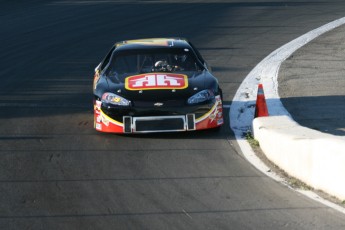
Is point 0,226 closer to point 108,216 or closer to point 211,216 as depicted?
point 108,216

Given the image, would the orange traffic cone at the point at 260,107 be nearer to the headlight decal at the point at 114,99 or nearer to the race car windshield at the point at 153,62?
the race car windshield at the point at 153,62

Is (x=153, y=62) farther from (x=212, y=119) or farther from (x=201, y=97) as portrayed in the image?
(x=212, y=119)

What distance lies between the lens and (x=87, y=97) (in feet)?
48.8

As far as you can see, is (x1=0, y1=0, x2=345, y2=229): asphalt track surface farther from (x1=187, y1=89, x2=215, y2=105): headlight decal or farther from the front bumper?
(x1=187, y1=89, x2=215, y2=105): headlight decal

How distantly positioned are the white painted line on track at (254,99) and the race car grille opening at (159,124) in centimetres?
84

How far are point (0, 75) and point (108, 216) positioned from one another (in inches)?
388

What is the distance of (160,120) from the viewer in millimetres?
11484

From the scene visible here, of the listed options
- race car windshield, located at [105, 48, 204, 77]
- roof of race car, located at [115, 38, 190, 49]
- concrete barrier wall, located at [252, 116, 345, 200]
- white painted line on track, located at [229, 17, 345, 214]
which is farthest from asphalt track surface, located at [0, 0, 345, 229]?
roof of race car, located at [115, 38, 190, 49]

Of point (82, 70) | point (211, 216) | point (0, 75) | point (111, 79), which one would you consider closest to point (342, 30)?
point (82, 70)

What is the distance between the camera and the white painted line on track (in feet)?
33.5

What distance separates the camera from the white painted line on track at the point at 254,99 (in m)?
10.2

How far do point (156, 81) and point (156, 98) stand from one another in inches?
18.4

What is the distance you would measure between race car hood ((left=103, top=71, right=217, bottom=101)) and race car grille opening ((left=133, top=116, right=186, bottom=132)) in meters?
0.32

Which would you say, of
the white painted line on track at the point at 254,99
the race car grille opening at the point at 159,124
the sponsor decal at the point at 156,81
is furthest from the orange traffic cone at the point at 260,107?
the race car grille opening at the point at 159,124
